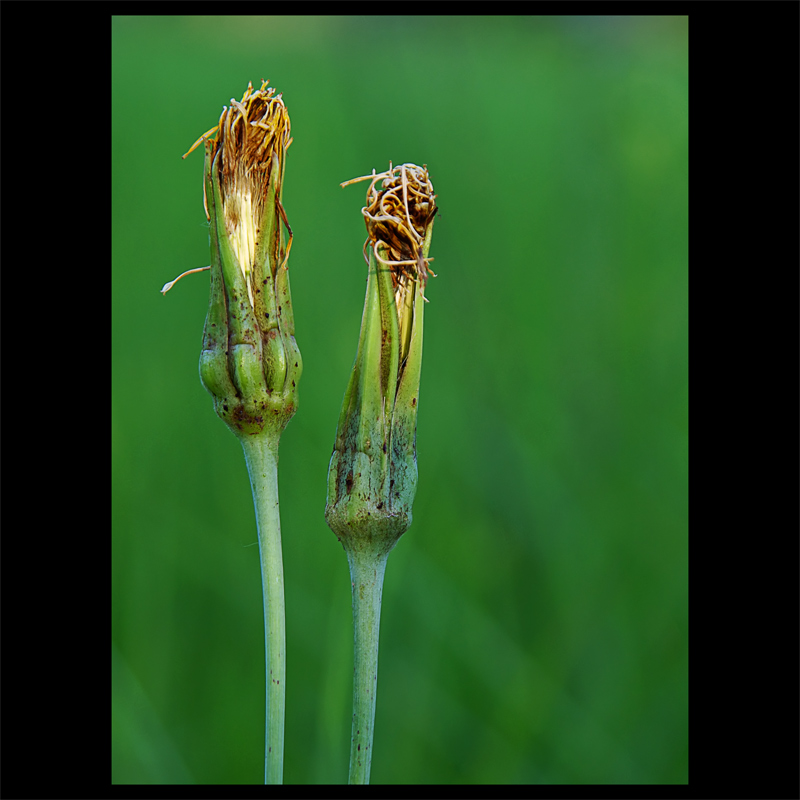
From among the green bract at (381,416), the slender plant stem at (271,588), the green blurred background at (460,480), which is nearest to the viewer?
the slender plant stem at (271,588)

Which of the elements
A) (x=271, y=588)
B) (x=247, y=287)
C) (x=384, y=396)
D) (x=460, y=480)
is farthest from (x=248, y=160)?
(x=460, y=480)

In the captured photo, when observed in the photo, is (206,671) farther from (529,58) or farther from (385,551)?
(529,58)

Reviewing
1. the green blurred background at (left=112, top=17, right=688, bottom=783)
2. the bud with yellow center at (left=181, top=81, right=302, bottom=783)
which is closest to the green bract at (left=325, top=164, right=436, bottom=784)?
the bud with yellow center at (left=181, top=81, right=302, bottom=783)

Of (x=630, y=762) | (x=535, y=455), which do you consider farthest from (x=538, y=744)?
(x=535, y=455)

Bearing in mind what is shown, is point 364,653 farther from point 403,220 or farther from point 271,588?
point 403,220

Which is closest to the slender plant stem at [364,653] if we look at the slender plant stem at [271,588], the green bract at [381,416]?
the green bract at [381,416]

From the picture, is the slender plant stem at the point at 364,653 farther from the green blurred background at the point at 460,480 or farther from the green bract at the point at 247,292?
the green blurred background at the point at 460,480

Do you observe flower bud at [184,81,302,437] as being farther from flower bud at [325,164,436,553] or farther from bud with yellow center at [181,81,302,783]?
flower bud at [325,164,436,553]
